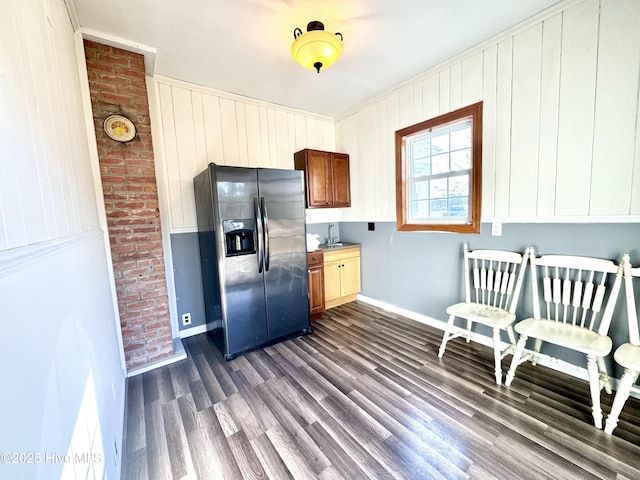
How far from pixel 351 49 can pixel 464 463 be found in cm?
317

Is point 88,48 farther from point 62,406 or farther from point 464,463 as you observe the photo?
point 464,463

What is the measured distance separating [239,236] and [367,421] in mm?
1842

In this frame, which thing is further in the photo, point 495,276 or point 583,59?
point 495,276

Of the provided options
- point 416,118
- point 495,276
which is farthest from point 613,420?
point 416,118

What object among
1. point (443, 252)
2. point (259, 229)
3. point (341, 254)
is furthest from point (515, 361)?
point (259, 229)

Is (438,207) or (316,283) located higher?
(438,207)

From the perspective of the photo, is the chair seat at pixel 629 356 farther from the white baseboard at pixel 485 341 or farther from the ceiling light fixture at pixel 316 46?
the ceiling light fixture at pixel 316 46

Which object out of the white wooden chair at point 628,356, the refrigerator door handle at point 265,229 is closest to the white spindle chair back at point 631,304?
the white wooden chair at point 628,356

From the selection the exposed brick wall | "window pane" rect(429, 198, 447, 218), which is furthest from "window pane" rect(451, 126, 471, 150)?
the exposed brick wall

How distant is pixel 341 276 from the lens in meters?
3.66

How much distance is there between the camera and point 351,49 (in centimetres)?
230

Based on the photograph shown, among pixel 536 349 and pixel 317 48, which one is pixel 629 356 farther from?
pixel 317 48

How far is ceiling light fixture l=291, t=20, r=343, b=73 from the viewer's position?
1750 millimetres

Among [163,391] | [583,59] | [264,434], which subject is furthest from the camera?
[163,391]
